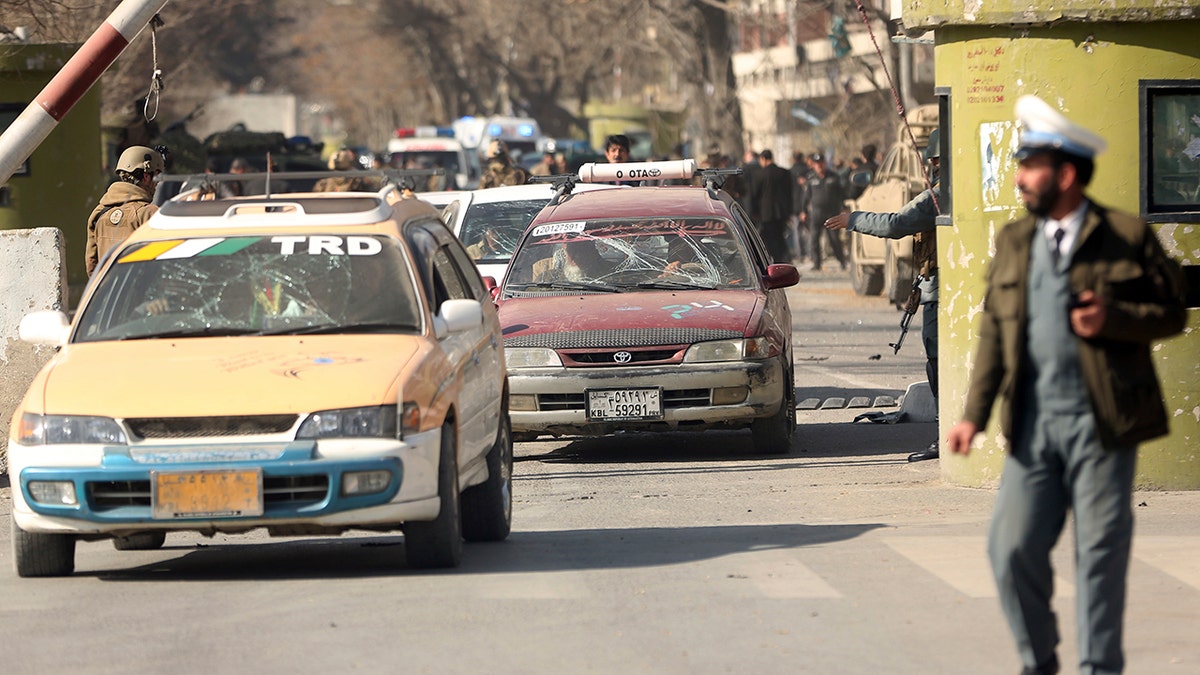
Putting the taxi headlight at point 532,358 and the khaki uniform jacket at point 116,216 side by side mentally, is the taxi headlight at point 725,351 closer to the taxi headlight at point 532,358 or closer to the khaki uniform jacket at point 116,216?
the taxi headlight at point 532,358

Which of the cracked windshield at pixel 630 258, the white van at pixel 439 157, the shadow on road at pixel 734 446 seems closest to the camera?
the shadow on road at pixel 734 446

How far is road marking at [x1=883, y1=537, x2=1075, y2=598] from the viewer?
7.92 m

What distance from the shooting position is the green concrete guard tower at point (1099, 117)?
10.2 meters

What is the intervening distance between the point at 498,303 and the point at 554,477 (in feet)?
5.10

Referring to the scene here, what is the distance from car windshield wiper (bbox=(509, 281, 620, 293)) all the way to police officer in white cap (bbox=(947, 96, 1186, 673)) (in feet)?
24.6

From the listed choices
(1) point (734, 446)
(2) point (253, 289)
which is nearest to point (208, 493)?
(2) point (253, 289)

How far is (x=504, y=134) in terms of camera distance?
56469mm

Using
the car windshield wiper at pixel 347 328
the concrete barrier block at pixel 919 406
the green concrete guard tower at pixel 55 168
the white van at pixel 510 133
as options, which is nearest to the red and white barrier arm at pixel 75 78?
the car windshield wiper at pixel 347 328

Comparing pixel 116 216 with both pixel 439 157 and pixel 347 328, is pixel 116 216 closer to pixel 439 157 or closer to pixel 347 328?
pixel 347 328

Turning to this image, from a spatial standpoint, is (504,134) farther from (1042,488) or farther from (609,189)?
(1042,488)

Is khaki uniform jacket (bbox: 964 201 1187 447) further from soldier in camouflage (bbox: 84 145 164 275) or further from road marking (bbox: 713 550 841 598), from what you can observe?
soldier in camouflage (bbox: 84 145 164 275)

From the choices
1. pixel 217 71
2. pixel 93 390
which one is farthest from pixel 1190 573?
pixel 217 71

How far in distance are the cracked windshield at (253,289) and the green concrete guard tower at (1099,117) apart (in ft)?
10.6

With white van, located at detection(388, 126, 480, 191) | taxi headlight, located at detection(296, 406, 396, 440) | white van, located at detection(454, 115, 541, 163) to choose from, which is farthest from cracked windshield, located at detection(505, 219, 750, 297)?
white van, located at detection(454, 115, 541, 163)
